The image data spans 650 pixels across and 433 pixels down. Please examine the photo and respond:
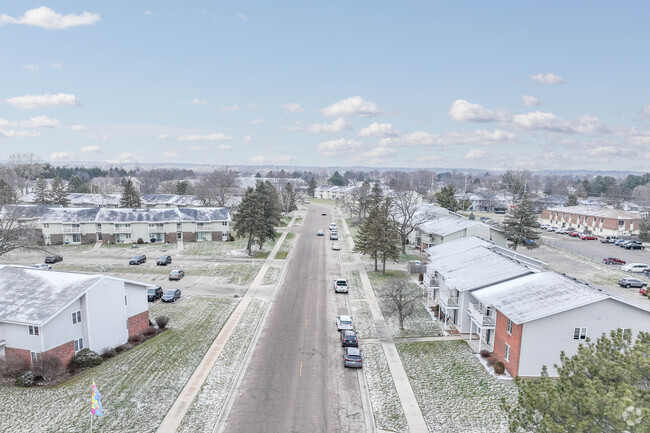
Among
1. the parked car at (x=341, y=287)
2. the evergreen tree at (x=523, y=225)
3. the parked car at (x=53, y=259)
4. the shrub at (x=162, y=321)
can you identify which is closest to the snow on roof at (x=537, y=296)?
the parked car at (x=341, y=287)

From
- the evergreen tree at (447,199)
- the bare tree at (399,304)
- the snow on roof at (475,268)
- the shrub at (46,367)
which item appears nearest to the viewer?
the shrub at (46,367)

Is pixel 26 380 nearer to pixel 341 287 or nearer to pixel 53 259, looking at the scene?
pixel 341 287

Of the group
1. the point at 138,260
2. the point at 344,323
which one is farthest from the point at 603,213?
the point at 138,260

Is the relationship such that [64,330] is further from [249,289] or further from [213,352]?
[249,289]

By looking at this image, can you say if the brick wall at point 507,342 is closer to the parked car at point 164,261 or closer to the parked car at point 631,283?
the parked car at point 631,283

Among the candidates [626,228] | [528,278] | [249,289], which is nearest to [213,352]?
[249,289]

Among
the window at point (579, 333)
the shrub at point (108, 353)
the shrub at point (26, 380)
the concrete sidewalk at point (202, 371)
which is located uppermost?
the window at point (579, 333)

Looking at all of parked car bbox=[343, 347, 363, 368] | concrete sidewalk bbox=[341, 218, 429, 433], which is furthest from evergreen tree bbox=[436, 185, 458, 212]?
parked car bbox=[343, 347, 363, 368]
